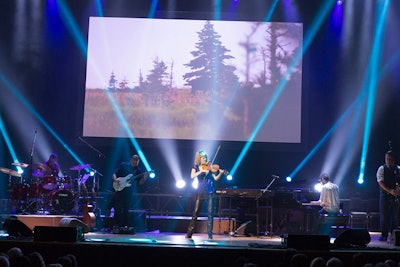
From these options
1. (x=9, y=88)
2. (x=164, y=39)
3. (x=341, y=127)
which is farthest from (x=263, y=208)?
(x=9, y=88)

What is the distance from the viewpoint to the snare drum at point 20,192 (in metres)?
11.7

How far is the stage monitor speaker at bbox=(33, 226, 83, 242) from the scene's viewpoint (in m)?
6.54

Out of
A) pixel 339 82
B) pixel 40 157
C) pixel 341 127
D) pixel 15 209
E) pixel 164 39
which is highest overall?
pixel 164 39

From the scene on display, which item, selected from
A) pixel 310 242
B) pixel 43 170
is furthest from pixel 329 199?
pixel 43 170

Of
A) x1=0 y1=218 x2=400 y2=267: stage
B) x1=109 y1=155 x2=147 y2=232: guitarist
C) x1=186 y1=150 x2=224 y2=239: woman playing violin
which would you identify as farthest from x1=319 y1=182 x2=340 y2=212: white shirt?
x1=0 y1=218 x2=400 y2=267: stage

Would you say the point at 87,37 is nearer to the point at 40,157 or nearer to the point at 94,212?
the point at 40,157

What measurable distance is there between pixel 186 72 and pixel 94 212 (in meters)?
3.84

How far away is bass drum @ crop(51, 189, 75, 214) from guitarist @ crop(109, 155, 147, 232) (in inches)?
48.2

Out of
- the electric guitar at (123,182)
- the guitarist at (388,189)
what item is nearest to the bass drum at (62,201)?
the electric guitar at (123,182)

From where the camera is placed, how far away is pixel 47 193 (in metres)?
12.0

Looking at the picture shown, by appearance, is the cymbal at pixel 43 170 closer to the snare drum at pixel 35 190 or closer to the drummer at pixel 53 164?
the drummer at pixel 53 164

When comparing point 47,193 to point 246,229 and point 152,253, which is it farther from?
point 152,253

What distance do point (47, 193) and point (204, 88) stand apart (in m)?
4.16

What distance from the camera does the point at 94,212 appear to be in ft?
37.9
